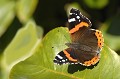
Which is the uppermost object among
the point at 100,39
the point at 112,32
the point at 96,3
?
the point at 96,3

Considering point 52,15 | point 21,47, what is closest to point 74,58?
point 21,47

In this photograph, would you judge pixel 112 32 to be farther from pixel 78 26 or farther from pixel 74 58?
pixel 74 58

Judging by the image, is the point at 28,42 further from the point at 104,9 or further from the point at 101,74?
the point at 104,9

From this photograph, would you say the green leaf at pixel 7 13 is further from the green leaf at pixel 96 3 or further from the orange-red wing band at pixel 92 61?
the orange-red wing band at pixel 92 61

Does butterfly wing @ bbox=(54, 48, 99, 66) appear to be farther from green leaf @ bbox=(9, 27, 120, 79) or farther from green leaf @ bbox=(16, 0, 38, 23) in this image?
green leaf @ bbox=(16, 0, 38, 23)

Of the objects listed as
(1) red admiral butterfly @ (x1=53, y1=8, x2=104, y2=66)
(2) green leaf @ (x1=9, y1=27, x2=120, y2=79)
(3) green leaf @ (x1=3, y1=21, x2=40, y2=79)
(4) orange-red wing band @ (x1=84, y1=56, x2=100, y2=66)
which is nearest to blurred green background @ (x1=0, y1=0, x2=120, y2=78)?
(3) green leaf @ (x1=3, y1=21, x2=40, y2=79)

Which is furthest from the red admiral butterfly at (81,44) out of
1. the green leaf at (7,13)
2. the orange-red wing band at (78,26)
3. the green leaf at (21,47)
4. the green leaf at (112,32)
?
the green leaf at (7,13)
